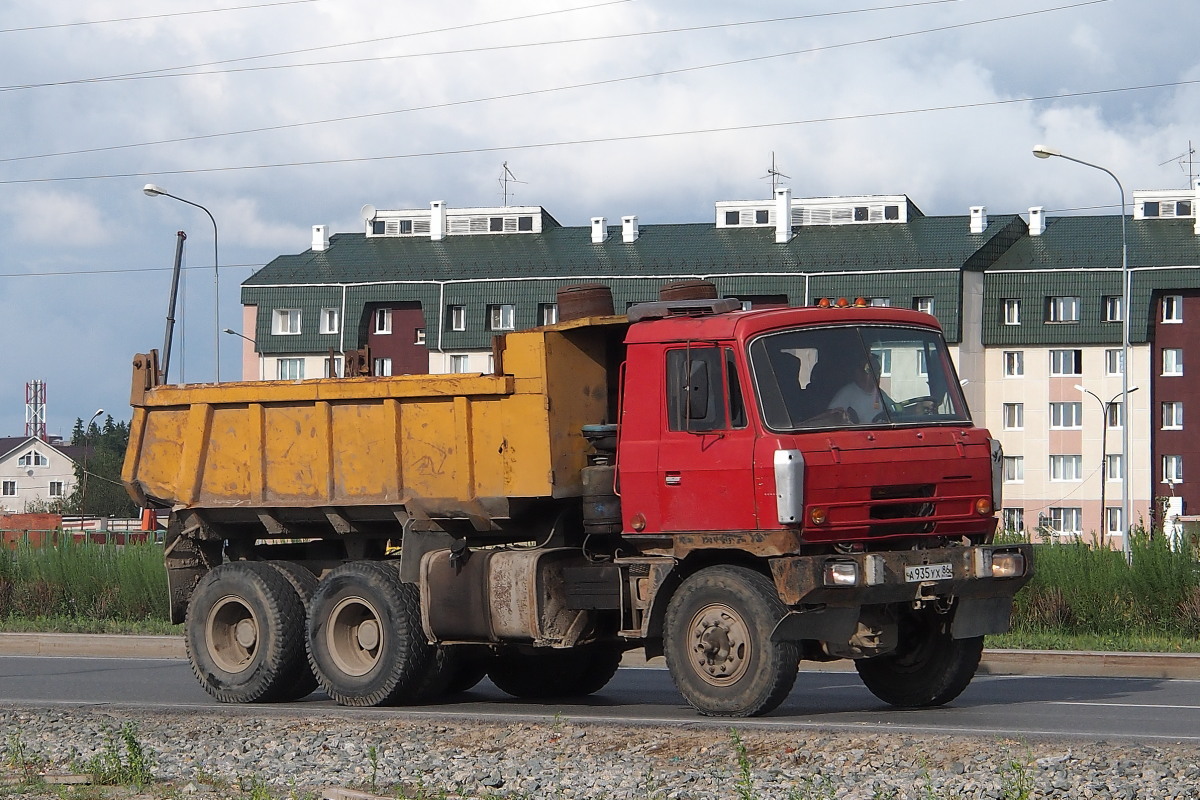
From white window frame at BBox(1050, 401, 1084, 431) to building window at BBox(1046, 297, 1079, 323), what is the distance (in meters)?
4.08

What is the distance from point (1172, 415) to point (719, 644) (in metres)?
74.4

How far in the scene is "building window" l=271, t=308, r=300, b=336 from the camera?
88.8m

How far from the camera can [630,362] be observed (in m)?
13.0

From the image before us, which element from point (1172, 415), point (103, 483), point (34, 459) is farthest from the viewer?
point (34, 459)

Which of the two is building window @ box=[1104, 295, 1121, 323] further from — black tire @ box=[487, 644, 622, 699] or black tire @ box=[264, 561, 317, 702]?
black tire @ box=[264, 561, 317, 702]

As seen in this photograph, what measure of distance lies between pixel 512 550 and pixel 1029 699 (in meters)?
4.35

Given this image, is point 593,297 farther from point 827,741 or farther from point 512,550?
point 827,741

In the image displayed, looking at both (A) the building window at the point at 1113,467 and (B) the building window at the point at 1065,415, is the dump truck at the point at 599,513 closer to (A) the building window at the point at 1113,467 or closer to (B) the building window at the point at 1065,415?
(A) the building window at the point at 1113,467

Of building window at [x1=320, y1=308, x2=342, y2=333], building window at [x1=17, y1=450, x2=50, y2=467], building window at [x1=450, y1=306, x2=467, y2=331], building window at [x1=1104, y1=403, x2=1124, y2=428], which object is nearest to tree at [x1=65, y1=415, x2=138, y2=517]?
building window at [x1=17, y1=450, x2=50, y2=467]

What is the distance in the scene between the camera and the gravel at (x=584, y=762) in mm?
8656

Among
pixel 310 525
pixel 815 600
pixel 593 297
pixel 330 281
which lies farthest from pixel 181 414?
pixel 330 281

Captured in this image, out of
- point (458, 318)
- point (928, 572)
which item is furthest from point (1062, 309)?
point (928, 572)

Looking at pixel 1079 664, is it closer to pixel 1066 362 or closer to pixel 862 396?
pixel 862 396

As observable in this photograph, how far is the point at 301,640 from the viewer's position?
47.6ft
